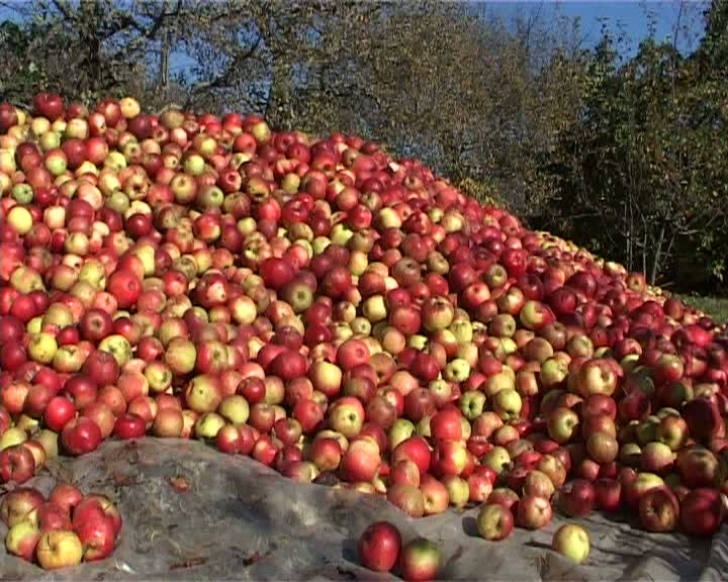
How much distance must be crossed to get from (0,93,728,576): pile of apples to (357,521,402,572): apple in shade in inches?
16.8

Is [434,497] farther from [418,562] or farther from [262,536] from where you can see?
[262,536]

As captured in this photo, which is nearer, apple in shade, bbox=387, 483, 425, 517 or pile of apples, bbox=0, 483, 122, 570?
pile of apples, bbox=0, 483, 122, 570

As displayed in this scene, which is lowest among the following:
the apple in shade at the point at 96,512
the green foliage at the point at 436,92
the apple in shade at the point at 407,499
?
the apple in shade at the point at 96,512

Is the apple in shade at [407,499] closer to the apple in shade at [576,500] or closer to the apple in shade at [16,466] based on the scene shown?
the apple in shade at [576,500]

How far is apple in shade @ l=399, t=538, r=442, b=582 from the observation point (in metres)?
2.84

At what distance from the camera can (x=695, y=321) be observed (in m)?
5.05

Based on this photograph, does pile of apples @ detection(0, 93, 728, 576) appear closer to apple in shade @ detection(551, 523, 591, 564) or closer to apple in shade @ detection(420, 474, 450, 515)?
apple in shade @ detection(420, 474, 450, 515)

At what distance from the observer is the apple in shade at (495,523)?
315 cm

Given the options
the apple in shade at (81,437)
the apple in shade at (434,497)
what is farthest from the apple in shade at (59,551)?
the apple in shade at (434,497)

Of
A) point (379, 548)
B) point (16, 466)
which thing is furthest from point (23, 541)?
point (379, 548)

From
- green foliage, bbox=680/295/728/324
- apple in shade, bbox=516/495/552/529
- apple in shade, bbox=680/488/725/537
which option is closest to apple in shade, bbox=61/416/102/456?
apple in shade, bbox=516/495/552/529

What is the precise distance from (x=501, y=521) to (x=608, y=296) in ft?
6.50

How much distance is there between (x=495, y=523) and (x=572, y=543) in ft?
0.86

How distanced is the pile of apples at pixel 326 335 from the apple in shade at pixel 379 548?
43 cm
